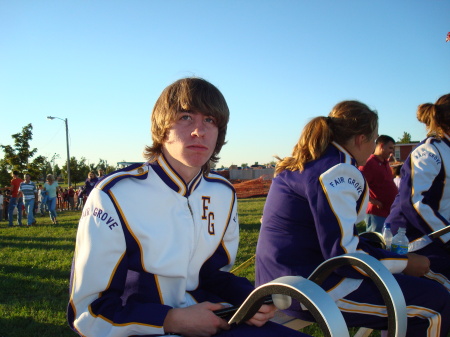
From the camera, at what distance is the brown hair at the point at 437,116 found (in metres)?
3.12

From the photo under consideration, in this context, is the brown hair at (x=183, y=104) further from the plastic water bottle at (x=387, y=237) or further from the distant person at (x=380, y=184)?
the distant person at (x=380, y=184)

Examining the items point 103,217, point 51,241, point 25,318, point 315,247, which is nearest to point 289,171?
point 315,247

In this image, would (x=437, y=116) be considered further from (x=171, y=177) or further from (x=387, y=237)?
(x=171, y=177)

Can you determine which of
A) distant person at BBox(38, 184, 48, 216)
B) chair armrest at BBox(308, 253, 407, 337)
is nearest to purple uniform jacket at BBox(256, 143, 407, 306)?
chair armrest at BBox(308, 253, 407, 337)

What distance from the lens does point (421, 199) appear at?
2.85 m

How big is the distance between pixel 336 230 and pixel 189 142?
2.89 ft

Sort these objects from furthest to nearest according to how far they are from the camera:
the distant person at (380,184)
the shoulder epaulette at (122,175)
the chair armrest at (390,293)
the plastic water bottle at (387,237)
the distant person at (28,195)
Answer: the distant person at (28,195) < the distant person at (380,184) < the plastic water bottle at (387,237) < the shoulder epaulette at (122,175) < the chair armrest at (390,293)

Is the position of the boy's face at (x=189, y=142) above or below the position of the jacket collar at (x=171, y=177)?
above

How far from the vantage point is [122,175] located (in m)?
1.72

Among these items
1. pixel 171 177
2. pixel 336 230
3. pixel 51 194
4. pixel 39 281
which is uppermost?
pixel 171 177

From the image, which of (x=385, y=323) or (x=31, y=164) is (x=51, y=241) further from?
(x=31, y=164)

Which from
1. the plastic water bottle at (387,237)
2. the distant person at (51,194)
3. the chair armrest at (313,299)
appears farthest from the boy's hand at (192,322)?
the distant person at (51,194)

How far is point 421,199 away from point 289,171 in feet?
3.78

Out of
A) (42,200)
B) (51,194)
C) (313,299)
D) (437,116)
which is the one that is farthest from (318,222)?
(42,200)
